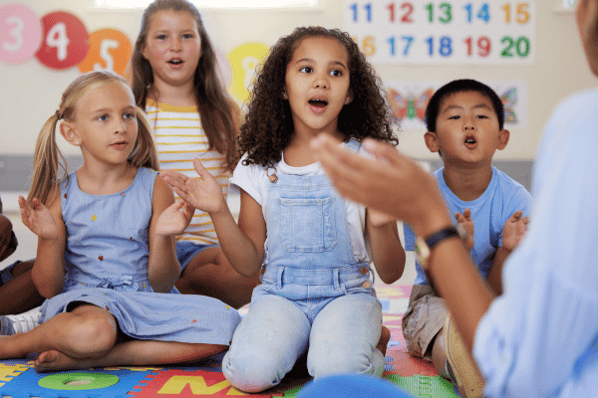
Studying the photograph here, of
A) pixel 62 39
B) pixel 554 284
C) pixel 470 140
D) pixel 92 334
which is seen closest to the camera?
pixel 554 284

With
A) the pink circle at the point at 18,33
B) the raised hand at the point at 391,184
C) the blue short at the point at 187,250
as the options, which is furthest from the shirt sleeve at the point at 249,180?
the pink circle at the point at 18,33

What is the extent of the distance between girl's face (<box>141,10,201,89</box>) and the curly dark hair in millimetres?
420

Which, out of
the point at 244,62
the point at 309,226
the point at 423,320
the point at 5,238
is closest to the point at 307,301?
the point at 309,226

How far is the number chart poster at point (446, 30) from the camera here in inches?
145

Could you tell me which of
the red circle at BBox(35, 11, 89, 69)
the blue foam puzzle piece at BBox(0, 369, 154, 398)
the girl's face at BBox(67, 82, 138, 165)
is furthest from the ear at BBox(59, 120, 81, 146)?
the red circle at BBox(35, 11, 89, 69)

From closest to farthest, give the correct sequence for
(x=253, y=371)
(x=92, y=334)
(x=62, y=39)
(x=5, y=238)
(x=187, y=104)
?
(x=253, y=371), (x=92, y=334), (x=5, y=238), (x=187, y=104), (x=62, y=39)

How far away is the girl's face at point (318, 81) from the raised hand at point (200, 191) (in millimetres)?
256

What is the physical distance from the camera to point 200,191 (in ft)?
4.01

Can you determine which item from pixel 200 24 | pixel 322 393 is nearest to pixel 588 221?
pixel 322 393

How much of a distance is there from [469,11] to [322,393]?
361 cm

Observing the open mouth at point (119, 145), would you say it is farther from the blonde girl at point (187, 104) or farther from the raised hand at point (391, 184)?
the raised hand at point (391, 184)

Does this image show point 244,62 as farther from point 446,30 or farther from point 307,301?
point 307,301

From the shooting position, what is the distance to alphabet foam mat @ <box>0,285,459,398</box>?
1070 millimetres

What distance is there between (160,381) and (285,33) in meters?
2.87
